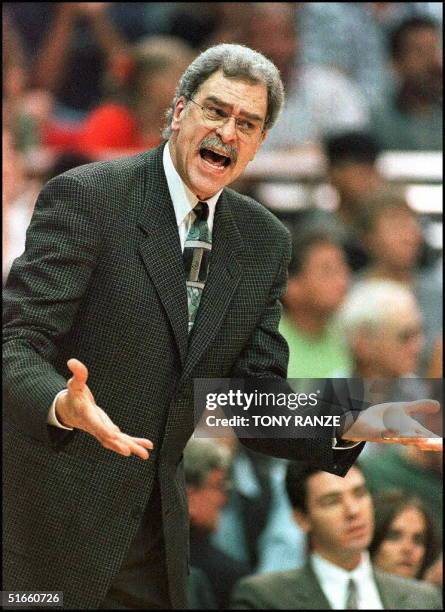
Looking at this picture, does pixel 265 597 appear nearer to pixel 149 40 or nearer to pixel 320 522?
pixel 320 522

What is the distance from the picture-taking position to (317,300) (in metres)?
2.72

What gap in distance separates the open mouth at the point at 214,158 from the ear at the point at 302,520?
46.9 inches

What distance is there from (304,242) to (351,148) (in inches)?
15.6

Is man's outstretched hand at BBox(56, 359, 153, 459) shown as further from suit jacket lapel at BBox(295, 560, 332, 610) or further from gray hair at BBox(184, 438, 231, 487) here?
suit jacket lapel at BBox(295, 560, 332, 610)

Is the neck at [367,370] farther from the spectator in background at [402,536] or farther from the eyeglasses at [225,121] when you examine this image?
the eyeglasses at [225,121]

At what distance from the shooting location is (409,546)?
8.82 feet

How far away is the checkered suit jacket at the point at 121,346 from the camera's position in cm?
157

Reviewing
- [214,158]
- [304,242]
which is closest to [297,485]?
[304,242]

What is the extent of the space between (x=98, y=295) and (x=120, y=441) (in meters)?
0.31

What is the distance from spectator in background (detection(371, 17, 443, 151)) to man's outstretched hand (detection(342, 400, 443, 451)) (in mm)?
1453

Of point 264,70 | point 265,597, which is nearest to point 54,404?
point 264,70

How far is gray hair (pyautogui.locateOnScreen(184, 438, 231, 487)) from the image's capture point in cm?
241

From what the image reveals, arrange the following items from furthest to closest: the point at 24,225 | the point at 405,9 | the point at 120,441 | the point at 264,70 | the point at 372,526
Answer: the point at 405,9, the point at 372,526, the point at 24,225, the point at 264,70, the point at 120,441

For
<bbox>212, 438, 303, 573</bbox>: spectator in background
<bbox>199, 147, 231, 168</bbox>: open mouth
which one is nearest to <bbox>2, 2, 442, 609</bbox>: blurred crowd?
<bbox>212, 438, 303, 573</bbox>: spectator in background
